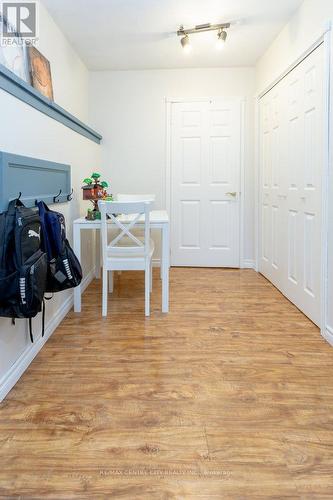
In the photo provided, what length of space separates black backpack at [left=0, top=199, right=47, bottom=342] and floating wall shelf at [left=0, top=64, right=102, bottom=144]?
664mm

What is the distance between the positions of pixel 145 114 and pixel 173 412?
377cm

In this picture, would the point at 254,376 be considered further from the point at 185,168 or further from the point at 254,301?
the point at 185,168

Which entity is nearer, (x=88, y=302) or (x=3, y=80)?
(x=3, y=80)

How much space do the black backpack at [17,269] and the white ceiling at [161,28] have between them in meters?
2.04

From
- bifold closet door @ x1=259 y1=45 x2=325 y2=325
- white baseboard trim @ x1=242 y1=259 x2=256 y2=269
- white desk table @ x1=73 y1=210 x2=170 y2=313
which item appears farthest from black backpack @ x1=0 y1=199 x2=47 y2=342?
white baseboard trim @ x1=242 y1=259 x2=256 y2=269

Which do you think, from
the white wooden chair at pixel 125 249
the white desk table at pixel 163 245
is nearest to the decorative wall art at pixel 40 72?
the white wooden chair at pixel 125 249

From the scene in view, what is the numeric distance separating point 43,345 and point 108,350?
42 cm

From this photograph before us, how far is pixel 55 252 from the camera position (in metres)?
2.14

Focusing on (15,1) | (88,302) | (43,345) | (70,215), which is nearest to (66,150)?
(70,215)

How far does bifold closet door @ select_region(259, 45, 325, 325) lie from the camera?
2.65m

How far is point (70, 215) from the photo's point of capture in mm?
3297

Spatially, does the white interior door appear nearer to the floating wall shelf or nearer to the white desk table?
the floating wall shelf

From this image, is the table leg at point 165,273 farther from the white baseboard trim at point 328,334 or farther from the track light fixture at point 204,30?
Result: the track light fixture at point 204,30

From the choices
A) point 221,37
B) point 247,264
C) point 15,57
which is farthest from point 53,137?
point 247,264
